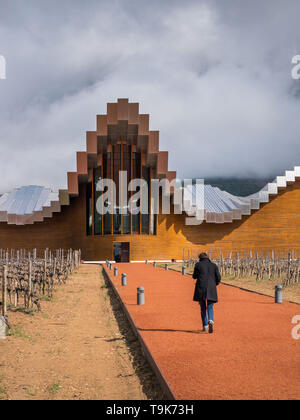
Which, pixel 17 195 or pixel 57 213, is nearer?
pixel 57 213

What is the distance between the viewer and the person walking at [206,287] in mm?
8031

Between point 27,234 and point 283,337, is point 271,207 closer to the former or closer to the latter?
point 27,234

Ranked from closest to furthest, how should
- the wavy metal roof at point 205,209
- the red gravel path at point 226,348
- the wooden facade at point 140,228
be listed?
the red gravel path at point 226,348 < the wooden facade at point 140,228 < the wavy metal roof at point 205,209

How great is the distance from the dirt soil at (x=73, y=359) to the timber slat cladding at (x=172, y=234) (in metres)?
25.8

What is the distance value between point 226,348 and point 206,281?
1.58m

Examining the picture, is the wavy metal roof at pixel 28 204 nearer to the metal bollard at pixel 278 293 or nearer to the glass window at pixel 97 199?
the glass window at pixel 97 199

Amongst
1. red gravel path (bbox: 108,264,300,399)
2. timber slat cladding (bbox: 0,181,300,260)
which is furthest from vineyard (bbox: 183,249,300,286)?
red gravel path (bbox: 108,264,300,399)

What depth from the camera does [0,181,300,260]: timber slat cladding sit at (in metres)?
38.5

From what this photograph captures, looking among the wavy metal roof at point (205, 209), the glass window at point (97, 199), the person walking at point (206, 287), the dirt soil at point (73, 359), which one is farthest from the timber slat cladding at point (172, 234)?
the person walking at point (206, 287)

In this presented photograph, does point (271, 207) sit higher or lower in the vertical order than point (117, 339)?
higher

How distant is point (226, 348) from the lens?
6.93 meters
